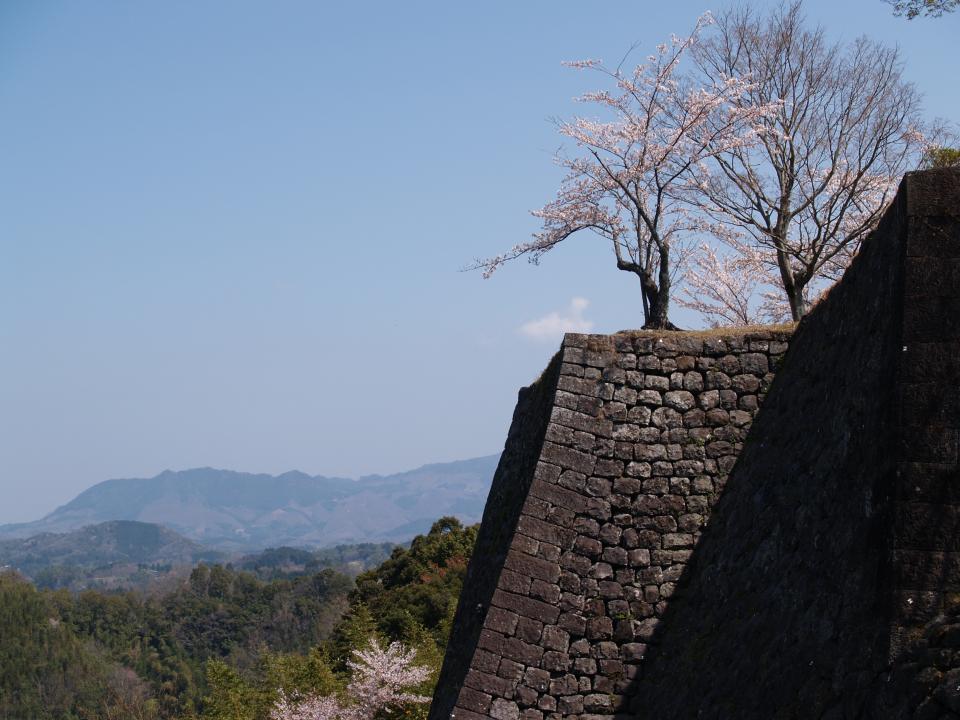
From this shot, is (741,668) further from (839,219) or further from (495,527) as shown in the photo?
(839,219)

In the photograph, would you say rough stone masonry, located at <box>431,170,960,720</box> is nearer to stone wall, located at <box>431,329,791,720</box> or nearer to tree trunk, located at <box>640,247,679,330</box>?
stone wall, located at <box>431,329,791,720</box>

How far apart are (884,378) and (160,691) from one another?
7822cm

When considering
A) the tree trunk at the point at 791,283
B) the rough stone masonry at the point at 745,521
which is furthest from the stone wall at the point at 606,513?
the tree trunk at the point at 791,283

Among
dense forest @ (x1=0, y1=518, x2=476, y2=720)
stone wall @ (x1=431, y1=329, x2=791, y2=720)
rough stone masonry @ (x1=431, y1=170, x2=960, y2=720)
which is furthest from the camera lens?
dense forest @ (x1=0, y1=518, x2=476, y2=720)

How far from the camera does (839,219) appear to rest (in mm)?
18547

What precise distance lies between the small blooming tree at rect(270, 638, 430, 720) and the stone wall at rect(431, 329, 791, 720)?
5101 millimetres

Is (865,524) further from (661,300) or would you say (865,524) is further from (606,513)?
(661,300)

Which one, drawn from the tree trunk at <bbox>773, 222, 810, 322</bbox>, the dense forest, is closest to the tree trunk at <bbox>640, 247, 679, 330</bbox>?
the tree trunk at <bbox>773, 222, 810, 322</bbox>

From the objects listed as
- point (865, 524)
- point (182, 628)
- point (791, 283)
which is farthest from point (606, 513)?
point (182, 628)

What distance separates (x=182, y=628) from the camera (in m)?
97.3

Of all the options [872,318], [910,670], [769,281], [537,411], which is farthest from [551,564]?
[769,281]

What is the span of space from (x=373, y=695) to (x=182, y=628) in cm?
9039

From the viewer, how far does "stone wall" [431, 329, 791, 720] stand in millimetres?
8938

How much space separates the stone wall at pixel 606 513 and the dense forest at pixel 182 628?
12.5 meters
